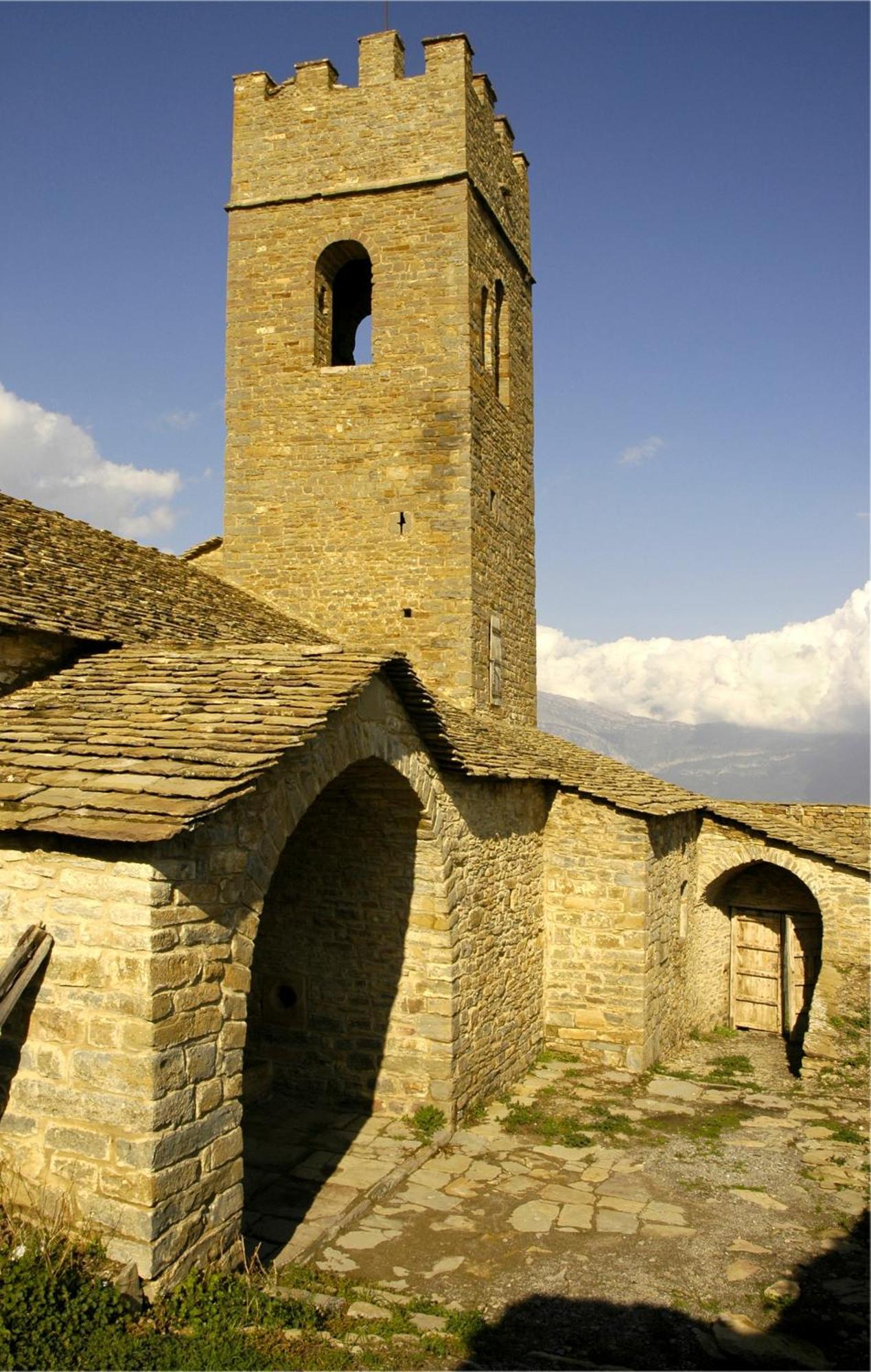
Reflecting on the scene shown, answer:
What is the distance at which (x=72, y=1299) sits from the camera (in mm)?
4445

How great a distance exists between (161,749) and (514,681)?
32.6 ft

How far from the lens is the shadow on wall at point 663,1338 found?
5.29 meters

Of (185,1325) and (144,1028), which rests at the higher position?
(144,1028)

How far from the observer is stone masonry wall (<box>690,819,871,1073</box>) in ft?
38.2

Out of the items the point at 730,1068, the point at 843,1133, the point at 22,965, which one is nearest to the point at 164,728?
the point at 22,965

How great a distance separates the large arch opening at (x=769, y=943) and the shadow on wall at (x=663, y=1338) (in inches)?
317

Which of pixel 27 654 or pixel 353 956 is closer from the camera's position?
pixel 27 654

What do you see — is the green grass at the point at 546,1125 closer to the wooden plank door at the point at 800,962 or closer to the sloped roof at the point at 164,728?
the sloped roof at the point at 164,728

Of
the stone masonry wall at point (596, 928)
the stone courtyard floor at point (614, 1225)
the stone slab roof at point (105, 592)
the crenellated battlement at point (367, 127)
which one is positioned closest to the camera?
the stone courtyard floor at point (614, 1225)

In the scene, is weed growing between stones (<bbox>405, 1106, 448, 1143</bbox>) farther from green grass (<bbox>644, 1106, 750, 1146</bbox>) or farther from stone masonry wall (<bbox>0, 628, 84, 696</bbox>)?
stone masonry wall (<bbox>0, 628, 84, 696</bbox>)

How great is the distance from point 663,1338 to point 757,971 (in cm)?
957

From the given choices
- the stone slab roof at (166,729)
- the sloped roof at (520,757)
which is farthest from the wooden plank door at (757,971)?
the stone slab roof at (166,729)

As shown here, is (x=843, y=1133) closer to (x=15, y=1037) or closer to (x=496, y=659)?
(x=496, y=659)

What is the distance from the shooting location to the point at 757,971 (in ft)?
47.3
